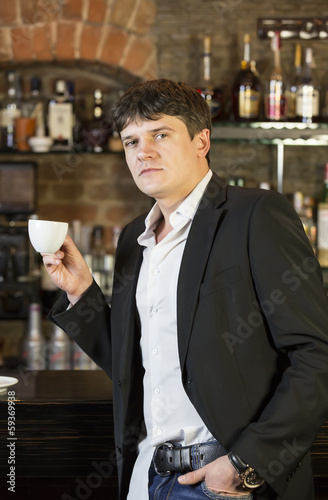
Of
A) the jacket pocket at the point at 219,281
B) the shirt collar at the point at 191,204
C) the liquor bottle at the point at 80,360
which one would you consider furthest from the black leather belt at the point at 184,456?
the liquor bottle at the point at 80,360

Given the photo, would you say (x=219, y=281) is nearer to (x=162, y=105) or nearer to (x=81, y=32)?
(x=162, y=105)

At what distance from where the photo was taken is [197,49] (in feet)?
10.0

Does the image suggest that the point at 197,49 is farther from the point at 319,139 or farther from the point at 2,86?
the point at 2,86

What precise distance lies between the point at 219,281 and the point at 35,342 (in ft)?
6.58

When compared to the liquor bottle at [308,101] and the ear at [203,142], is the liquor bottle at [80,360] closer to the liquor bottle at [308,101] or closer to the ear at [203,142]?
the liquor bottle at [308,101]

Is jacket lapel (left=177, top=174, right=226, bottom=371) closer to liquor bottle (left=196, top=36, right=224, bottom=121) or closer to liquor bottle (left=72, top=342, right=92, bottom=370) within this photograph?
liquor bottle (left=196, top=36, right=224, bottom=121)

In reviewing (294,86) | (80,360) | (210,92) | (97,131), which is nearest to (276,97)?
(294,86)

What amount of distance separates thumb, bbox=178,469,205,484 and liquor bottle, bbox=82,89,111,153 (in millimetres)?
2087

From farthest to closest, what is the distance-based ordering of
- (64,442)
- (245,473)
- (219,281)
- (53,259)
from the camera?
(64,442)
(53,259)
(219,281)
(245,473)

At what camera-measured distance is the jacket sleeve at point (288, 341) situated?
1.09 meters

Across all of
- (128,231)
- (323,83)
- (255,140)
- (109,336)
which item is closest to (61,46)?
(255,140)

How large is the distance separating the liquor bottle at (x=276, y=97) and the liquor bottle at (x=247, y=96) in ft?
0.15

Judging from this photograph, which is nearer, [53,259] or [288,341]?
[288,341]

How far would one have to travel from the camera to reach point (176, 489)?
1215mm
